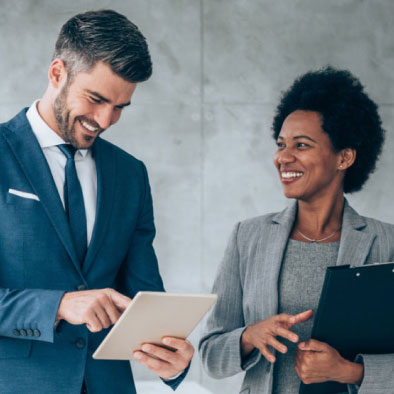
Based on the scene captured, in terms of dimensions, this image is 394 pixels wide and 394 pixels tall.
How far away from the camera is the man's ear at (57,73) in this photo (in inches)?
69.4

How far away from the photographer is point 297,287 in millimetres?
2035

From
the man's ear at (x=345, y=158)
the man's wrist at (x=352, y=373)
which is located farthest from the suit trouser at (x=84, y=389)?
the man's ear at (x=345, y=158)

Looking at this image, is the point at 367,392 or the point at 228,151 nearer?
the point at 367,392

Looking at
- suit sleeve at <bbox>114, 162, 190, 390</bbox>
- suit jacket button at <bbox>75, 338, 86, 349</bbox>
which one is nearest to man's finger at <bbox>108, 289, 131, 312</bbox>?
suit jacket button at <bbox>75, 338, 86, 349</bbox>

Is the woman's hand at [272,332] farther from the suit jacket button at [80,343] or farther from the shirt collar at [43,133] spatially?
the shirt collar at [43,133]

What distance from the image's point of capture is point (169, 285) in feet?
13.7

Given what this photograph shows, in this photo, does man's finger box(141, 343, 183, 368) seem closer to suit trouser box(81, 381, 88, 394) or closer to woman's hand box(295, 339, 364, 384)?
suit trouser box(81, 381, 88, 394)

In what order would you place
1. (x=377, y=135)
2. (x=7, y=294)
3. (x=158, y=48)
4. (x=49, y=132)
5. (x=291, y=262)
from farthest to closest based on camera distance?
(x=158, y=48) → (x=377, y=135) → (x=291, y=262) → (x=49, y=132) → (x=7, y=294)

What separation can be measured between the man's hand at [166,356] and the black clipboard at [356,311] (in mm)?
378

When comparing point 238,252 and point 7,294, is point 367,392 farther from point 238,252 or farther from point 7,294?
point 7,294

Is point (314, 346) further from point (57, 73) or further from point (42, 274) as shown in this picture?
point (57, 73)

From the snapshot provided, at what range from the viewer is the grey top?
78.3 inches

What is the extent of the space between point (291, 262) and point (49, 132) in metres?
0.89

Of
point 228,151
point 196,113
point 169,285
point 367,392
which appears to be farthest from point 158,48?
point 367,392
